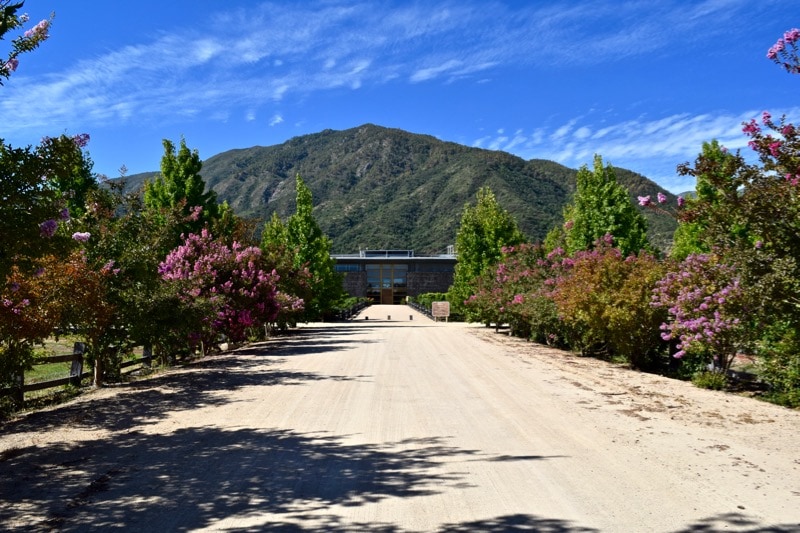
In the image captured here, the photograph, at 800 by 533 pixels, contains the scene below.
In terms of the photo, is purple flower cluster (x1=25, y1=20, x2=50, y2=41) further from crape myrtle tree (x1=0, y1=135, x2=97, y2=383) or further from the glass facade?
the glass facade

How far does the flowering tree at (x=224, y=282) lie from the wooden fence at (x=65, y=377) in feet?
5.95

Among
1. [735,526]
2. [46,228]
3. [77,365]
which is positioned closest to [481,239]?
[77,365]

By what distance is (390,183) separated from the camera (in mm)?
132250

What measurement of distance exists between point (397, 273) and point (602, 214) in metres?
63.3

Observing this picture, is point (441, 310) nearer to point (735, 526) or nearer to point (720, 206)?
point (720, 206)

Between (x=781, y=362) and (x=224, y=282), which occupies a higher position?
(x=224, y=282)

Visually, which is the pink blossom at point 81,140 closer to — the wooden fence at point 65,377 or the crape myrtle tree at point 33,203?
the crape myrtle tree at point 33,203

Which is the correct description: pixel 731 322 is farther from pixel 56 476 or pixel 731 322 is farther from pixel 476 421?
pixel 56 476

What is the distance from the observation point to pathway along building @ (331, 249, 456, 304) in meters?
88.3

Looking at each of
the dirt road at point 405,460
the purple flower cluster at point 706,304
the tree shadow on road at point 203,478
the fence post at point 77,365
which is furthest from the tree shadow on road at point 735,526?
the fence post at point 77,365

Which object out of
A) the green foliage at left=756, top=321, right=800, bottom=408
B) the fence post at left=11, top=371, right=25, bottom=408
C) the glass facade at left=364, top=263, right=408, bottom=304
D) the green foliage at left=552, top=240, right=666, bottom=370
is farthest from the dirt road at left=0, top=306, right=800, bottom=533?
the glass facade at left=364, top=263, right=408, bottom=304

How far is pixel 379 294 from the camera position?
3829 inches

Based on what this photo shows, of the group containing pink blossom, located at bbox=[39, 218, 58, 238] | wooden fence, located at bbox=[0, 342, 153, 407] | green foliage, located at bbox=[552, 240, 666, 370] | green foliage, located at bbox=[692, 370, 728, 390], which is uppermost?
pink blossom, located at bbox=[39, 218, 58, 238]

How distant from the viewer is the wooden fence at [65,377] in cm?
994
